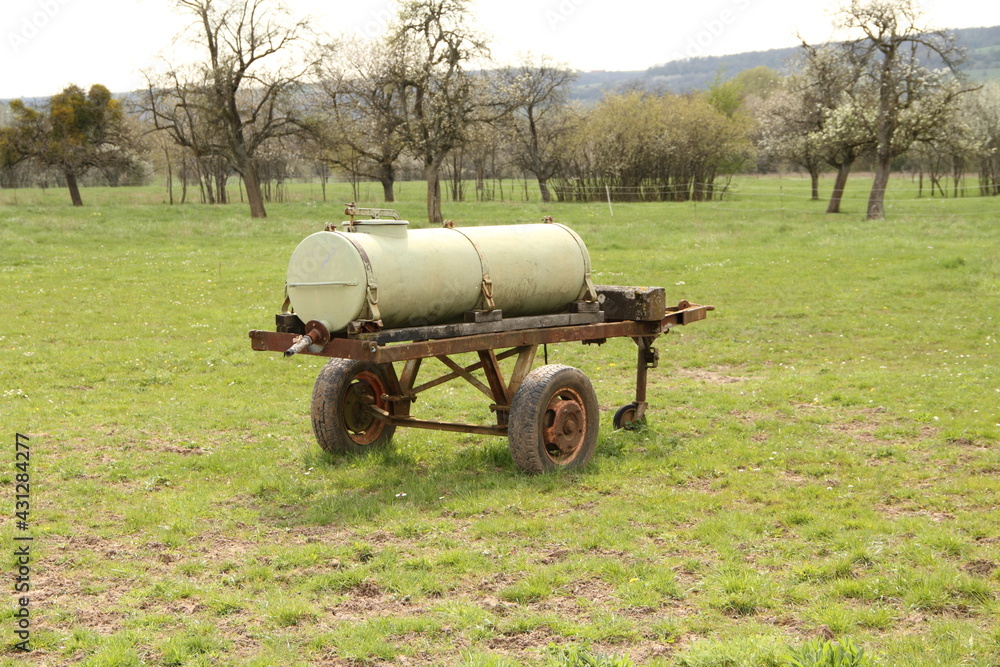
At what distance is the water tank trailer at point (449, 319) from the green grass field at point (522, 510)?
454 millimetres

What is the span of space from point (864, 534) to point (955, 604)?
4.03 feet

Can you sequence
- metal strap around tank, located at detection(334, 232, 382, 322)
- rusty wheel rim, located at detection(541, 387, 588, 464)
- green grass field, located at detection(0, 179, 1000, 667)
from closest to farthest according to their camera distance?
green grass field, located at detection(0, 179, 1000, 667)
metal strap around tank, located at detection(334, 232, 382, 322)
rusty wheel rim, located at detection(541, 387, 588, 464)

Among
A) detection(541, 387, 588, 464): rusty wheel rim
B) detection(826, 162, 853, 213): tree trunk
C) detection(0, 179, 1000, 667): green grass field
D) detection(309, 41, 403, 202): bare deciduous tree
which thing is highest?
detection(309, 41, 403, 202): bare deciduous tree

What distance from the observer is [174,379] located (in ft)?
43.7

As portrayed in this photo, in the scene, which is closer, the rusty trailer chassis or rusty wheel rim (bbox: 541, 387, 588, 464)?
the rusty trailer chassis

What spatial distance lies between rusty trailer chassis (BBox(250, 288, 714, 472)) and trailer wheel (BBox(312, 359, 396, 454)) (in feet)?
0.03

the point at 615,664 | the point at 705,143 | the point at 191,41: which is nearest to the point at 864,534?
the point at 615,664

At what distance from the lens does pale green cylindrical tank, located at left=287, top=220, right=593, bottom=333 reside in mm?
7609

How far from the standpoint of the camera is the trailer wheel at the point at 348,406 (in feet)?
29.7

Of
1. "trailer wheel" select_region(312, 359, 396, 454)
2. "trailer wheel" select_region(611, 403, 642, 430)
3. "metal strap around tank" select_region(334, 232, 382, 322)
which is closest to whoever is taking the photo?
"metal strap around tank" select_region(334, 232, 382, 322)

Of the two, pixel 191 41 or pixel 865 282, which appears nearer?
pixel 865 282

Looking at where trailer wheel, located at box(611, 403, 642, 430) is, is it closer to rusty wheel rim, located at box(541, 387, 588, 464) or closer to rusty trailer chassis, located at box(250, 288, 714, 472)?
rusty trailer chassis, located at box(250, 288, 714, 472)

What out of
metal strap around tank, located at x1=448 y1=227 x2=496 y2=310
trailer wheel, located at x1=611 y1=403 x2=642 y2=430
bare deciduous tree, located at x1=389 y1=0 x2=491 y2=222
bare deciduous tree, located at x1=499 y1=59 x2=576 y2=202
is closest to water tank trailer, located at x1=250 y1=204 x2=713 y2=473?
metal strap around tank, located at x1=448 y1=227 x2=496 y2=310

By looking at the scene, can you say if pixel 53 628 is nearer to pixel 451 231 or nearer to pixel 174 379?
pixel 451 231
